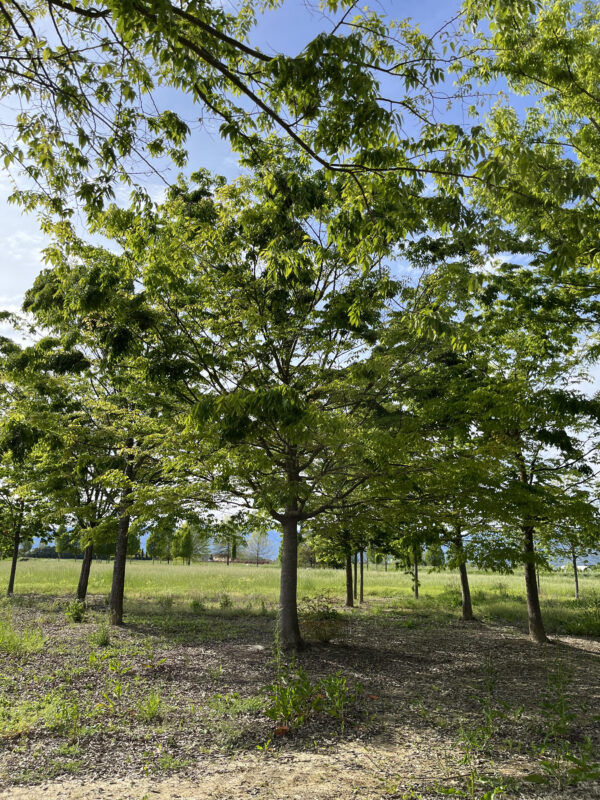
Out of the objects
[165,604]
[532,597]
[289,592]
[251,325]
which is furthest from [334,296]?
[165,604]

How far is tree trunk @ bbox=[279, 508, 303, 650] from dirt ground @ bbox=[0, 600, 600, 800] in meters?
0.52

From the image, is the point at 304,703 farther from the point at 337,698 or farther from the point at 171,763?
the point at 171,763

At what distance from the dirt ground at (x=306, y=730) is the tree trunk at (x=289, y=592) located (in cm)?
52

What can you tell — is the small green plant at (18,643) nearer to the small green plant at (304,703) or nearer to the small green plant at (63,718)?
the small green plant at (63,718)

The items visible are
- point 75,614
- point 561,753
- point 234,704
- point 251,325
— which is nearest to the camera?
point 561,753

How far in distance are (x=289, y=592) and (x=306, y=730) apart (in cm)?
476

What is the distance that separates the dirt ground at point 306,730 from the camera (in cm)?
401

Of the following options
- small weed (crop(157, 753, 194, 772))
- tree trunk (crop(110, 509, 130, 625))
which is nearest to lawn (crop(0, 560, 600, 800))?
small weed (crop(157, 753, 194, 772))

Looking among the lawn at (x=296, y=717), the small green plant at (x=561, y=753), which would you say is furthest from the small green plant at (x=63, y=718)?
the small green plant at (x=561, y=753)

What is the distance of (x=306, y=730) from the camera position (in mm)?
5305

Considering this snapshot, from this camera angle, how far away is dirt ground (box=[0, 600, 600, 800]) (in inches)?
158

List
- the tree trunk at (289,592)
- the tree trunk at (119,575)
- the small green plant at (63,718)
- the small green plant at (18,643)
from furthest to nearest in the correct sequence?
the tree trunk at (119,575), the tree trunk at (289,592), the small green plant at (18,643), the small green plant at (63,718)

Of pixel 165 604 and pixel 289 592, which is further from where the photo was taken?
pixel 165 604

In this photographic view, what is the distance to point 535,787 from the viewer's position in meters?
3.97
